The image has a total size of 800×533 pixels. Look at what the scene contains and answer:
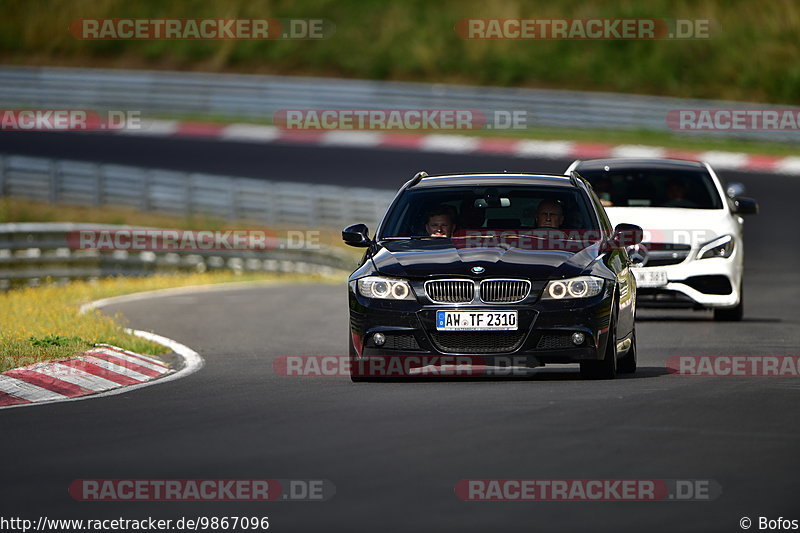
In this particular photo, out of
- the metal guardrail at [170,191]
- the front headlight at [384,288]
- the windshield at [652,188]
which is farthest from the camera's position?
the metal guardrail at [170,191]

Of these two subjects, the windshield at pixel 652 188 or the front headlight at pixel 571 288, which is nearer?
the front headlight at pixel 571 288

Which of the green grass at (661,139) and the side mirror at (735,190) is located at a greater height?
the green grass at (661,139)

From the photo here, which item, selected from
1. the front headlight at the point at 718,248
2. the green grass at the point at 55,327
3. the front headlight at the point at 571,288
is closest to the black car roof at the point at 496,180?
the front headlight at the point at 571,288

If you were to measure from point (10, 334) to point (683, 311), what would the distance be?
29.1 ft

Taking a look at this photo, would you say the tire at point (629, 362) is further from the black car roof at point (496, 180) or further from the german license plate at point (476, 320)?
the german license plate at point (476, 320)

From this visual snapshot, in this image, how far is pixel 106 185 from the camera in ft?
121

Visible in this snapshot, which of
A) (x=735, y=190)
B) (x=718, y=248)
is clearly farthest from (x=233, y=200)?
(x=718, y=248)

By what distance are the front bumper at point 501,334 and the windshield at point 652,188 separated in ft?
21.1

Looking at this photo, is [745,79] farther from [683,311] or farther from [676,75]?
[683,311]

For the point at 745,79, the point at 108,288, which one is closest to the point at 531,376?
the point at 108,288

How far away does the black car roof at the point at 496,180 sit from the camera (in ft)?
41.4

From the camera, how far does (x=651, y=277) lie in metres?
17.1

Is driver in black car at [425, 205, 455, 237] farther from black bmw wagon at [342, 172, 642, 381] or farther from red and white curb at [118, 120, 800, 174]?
red and white curb at [118, 120, 800, 174]

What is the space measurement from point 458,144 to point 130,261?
11.6 metres
